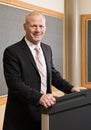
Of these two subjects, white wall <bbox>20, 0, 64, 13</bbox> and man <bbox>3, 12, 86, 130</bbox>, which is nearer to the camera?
man <bbox>3, 12, 86, 130</bbox>

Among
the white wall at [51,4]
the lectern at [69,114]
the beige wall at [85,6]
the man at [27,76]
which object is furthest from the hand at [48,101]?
the beige wall at [85,6]

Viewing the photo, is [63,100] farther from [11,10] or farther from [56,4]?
[56,4]

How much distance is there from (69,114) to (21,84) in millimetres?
429

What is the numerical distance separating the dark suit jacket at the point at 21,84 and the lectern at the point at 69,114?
0.38m

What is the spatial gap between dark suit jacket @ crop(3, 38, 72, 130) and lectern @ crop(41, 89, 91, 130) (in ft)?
1.25

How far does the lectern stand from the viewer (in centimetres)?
119

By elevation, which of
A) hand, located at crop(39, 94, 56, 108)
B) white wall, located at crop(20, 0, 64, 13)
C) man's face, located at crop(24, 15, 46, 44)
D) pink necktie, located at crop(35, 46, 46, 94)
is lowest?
hand, located at crop(39, 94, 56, 108)

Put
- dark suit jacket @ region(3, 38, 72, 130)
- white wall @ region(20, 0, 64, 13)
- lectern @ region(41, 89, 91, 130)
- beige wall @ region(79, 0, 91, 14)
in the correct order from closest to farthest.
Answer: lectern @ region(41, 89, 91, 130) < dark suit jacket @ region(3, 38, 72, 130) < white wall @ region(20, 0, 64, 13) < beige wall @ region(79, 0, 91, 14)

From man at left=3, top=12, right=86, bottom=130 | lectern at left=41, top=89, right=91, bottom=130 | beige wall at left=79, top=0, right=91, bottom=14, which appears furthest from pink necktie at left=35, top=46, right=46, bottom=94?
beige wall at left=79, top=0, right=91, bottom=14

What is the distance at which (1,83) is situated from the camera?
2668 millimetres

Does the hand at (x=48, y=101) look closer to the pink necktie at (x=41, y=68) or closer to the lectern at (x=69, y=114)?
the lectern at (x=69, y=114)

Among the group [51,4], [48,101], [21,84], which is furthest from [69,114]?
[51,4]

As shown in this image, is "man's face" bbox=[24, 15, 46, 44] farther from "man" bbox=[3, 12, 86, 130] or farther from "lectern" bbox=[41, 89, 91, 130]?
"lectern" bbox=[41, 89, 91, 130]

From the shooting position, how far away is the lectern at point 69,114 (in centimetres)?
119
